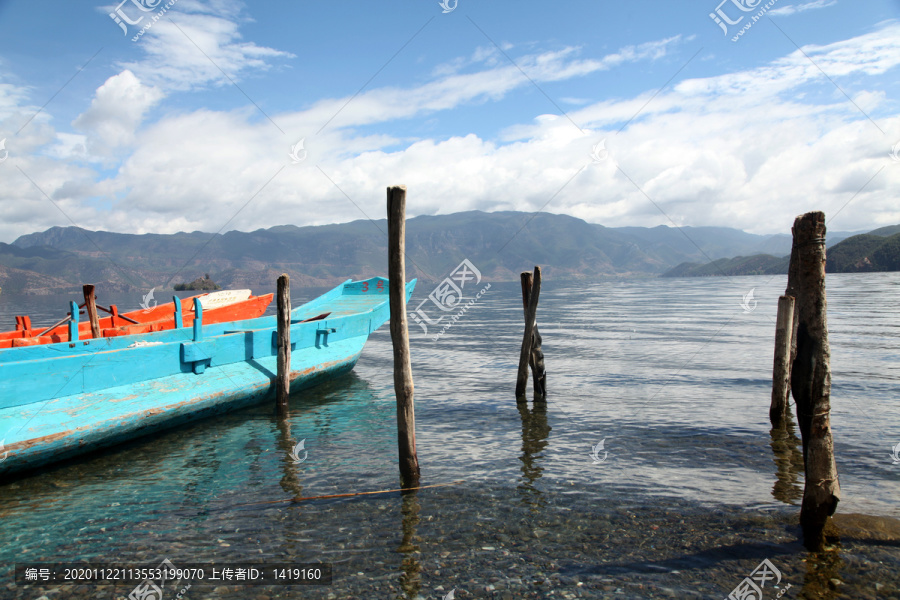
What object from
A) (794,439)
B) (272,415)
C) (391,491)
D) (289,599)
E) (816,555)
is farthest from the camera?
(272,415)

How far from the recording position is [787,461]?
379 inches

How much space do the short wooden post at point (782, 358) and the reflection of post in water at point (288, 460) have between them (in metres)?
10.5

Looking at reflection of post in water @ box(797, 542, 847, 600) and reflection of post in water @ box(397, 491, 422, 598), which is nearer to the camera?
reflection of post in water @ box(797, 542, 847, 600)

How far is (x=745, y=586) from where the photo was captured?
586cm

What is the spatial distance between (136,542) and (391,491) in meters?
3.69

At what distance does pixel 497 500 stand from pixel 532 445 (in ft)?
9.93

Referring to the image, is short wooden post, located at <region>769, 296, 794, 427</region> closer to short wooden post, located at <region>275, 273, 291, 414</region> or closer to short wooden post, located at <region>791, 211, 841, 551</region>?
short wooden post, located at <region>791, 211, 841, 551</region>

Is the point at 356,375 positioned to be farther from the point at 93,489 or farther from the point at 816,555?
the point at 816,555

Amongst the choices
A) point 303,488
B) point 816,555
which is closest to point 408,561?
point 303,488

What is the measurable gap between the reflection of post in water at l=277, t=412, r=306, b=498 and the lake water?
72 mm
